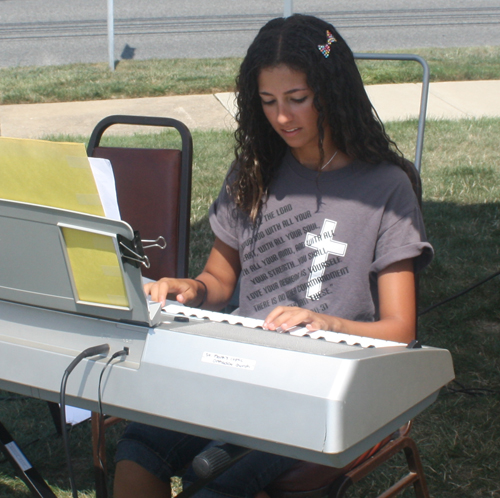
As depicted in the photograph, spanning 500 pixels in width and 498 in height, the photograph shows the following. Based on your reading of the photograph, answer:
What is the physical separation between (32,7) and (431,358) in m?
12.6

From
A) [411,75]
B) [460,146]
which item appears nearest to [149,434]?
[460,146]

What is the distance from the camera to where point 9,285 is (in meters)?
1.11

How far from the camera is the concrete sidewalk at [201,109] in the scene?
5941 mm

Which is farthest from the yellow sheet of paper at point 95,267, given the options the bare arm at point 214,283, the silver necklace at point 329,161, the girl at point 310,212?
the silver necklace at point 329,161

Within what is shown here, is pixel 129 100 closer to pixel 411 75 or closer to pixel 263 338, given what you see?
pixel 411 75

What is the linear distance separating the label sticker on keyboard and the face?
797mm

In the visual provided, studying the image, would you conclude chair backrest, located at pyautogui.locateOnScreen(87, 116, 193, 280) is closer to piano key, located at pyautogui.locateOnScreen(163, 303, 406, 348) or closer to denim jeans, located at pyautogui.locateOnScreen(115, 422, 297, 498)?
denim jeans, located at pyautogui.locateOnScreen(115, 422, 297, 498)

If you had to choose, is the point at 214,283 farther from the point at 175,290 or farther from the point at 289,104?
the point at 289,104

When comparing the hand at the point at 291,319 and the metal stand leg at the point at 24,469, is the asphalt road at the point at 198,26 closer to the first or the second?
the metal stand leg at the point at 24,469

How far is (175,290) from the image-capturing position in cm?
166

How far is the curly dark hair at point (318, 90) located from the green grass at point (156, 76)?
5302 mm

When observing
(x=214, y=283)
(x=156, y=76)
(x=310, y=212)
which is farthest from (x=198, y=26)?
(x=310, y=212)

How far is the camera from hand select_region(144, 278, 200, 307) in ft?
5.00

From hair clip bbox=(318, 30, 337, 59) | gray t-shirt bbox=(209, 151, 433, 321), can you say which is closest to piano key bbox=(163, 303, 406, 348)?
gray t-shirt bbox=(209, 151, 433, 321)
